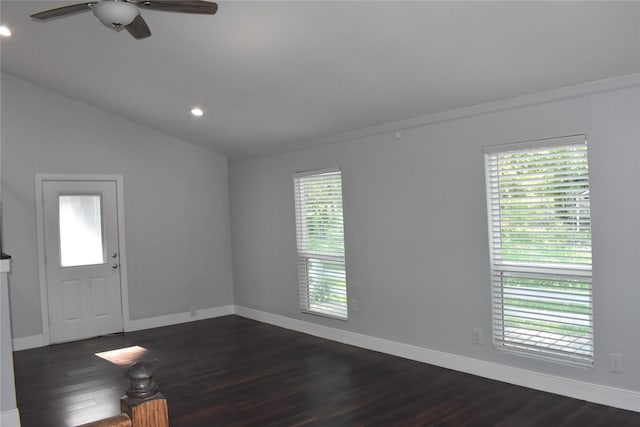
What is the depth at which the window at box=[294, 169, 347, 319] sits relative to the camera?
5.82 metres

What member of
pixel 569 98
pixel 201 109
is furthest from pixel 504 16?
pixel 201 109

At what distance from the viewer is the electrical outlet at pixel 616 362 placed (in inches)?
139

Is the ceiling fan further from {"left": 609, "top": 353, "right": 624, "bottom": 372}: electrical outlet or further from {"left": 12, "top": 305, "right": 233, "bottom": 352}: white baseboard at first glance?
{"left": 12, "top": 305, "right": 233, "bottom": 352}: white baseboard

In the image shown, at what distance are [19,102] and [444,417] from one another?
19.2 ft

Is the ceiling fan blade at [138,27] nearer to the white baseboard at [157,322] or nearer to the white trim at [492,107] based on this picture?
the white trim at [492,107]

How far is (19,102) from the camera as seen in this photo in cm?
601

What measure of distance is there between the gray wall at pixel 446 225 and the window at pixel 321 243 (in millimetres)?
143

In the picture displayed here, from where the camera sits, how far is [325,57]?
392cm

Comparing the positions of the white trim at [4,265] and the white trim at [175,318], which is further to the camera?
the white trim at [175,318]

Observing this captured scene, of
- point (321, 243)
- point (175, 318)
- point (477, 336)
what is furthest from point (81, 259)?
point (477, 336)

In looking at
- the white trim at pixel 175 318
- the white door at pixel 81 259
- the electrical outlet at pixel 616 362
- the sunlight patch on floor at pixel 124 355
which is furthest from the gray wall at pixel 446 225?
the white door at pixel 81 259

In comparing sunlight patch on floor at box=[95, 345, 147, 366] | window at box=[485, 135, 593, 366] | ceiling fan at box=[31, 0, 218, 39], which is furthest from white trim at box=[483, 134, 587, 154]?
sunlight patch on floor at box=[95, 345, 147, 366]

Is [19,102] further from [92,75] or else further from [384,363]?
[384,363]

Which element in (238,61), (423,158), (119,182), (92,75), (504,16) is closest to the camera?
(504,16)
